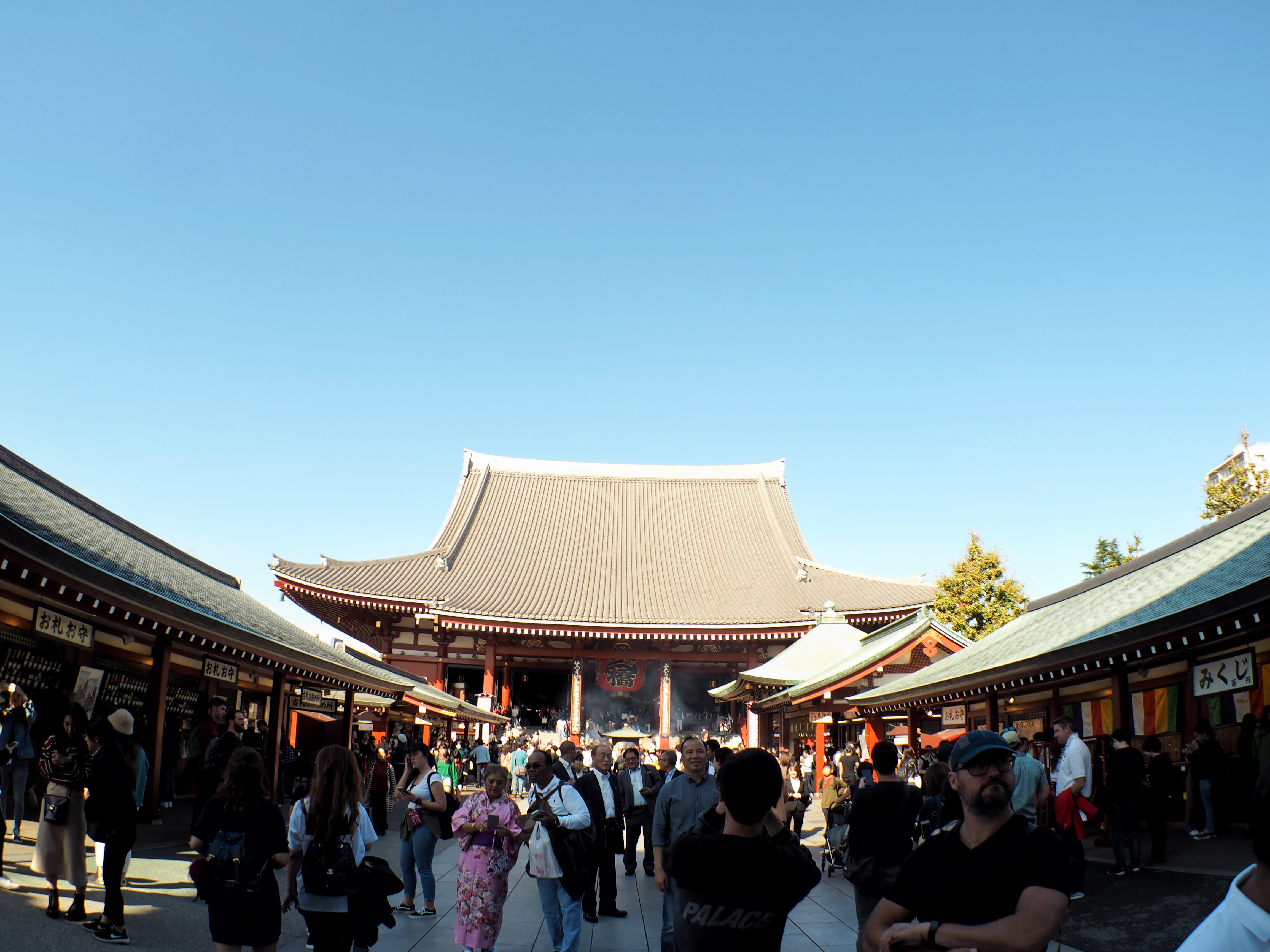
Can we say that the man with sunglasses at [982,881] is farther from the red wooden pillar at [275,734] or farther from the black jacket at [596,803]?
the red wooden pillar at [275,734]

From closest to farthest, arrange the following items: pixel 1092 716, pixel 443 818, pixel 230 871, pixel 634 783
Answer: pixel 230 871 < pixel 443 818 < pixel 634 783 < pixel 1092 716

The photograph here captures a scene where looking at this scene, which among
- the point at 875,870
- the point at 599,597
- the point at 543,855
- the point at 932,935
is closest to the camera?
the point at 932,935

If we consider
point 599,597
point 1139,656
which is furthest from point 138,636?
point 599,597

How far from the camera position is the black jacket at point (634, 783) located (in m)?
10.8

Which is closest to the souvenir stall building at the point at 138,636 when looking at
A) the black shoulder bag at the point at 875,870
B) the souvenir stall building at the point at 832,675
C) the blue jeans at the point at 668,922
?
the blue jeans at the point at 668,922

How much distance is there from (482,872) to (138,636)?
323 inches

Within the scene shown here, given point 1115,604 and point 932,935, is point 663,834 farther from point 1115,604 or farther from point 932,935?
point 1115,604

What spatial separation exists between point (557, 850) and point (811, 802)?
16.4 meters

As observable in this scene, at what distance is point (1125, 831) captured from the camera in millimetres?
9109

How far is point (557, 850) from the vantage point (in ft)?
22.5

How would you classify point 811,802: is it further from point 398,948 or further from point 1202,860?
point 398,948

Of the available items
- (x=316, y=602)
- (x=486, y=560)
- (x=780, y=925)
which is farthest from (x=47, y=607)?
(x=486, y=560)

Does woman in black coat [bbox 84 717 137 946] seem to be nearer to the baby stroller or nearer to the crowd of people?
the crowd of people

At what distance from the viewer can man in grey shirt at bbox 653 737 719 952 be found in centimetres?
621
